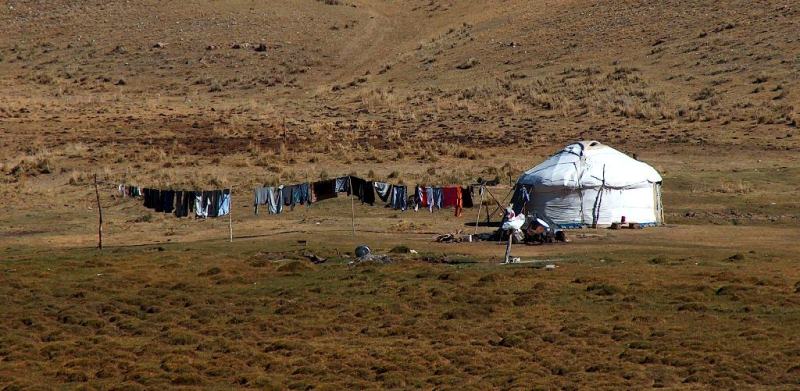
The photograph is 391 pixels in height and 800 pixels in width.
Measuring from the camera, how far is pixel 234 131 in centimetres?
6544

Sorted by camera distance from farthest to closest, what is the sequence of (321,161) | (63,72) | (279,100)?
(63,72)
(279,100)
(321,161)

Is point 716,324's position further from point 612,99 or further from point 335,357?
point 612,99

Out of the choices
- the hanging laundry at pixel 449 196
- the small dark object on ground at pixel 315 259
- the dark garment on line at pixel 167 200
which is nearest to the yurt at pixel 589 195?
the hanging laundry at pixel 449 196

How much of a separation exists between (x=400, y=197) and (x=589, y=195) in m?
5.72

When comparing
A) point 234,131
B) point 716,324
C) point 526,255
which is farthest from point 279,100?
point 716,324

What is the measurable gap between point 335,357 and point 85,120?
144ft

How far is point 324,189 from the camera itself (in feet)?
144

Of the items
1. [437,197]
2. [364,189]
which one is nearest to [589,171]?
[437,197]

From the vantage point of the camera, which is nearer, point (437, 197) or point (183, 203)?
point (183, 203)

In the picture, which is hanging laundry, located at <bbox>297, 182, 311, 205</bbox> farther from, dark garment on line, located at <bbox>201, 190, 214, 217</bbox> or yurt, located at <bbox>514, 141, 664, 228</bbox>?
yurt, located at <bbox>514, 141, 664, 228</bbox>

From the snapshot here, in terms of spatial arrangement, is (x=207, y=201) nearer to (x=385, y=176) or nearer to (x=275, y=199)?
(x=275, y=199)

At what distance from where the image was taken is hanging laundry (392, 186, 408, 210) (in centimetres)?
4438

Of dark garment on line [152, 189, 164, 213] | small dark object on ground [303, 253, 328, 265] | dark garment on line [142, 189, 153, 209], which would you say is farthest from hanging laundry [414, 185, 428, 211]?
dark garment on line [142, 189, 153, 209]

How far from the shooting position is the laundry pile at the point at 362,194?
4394 centimetres
